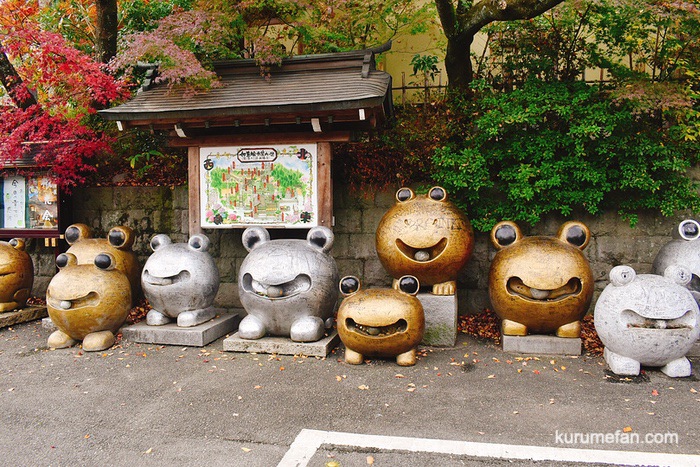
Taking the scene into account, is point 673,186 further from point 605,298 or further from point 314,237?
point 314,237

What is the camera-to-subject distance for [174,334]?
652 cm

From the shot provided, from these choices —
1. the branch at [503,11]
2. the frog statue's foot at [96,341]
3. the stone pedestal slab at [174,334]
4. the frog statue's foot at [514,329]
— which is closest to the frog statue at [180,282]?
the stone pedestal slab at [174,334]

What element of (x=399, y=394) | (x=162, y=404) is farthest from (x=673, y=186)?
(x=162, y=404)

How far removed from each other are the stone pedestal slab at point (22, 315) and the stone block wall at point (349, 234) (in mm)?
1289

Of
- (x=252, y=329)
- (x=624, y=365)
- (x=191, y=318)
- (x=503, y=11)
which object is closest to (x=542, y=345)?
(x=624, y=365)

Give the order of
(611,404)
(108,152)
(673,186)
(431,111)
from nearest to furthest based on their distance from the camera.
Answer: (611,404)
(673,186)
(431,111)
(108,152)

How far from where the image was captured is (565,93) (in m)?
6.84

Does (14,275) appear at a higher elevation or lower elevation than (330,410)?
higher

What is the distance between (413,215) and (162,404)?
3666mm

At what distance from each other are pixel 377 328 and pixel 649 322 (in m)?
2.90

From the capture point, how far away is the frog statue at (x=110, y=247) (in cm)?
725

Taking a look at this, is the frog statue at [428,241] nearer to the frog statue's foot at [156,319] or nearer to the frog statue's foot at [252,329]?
the frog statue's foot at [252,329]

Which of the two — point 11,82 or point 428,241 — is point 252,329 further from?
point 11,82

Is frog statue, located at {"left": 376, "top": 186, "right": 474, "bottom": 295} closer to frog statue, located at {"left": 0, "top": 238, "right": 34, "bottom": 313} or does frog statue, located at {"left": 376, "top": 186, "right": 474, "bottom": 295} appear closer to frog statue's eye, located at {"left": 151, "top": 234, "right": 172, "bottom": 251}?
frog statue's eye, located at {"left": 151, "top": 234, "right": 172, "bottom": 251}
